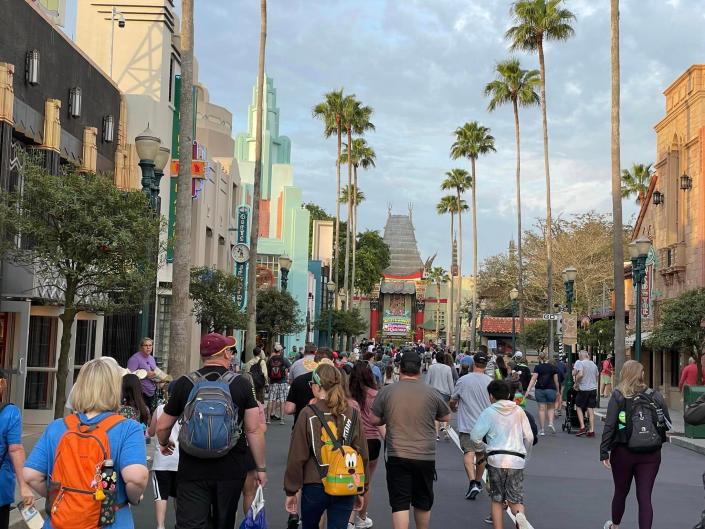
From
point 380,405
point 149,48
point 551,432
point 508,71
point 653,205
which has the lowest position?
point 551,432

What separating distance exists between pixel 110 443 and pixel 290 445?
262 centimetres

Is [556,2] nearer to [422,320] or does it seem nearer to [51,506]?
[51,506]

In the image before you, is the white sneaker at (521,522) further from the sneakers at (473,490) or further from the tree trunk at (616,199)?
the tree trunk at (616,199)

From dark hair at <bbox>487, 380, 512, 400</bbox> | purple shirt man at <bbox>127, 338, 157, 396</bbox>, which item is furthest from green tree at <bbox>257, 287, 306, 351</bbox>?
dark hair at <bbox>487, 380, 512, 400</bbox>

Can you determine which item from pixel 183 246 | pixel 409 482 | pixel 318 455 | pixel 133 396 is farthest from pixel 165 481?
pixel 183 246

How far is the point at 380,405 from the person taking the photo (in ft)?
27.8

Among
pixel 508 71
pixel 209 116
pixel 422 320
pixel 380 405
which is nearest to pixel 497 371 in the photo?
pixel 380 405

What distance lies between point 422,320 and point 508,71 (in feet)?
263

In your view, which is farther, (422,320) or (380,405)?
(422,320)

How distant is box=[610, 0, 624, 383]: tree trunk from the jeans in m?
20.3

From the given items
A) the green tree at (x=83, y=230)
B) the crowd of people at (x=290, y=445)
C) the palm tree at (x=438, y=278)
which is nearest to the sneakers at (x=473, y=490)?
the crowd of people at (x=290, y=445)

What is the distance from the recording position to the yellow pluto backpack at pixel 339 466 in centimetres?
695

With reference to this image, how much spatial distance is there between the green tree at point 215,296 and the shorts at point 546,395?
500 inches

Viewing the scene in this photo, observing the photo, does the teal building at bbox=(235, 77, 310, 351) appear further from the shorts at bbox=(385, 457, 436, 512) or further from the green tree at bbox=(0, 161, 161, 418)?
the shorts at bbox=(385, 457, 436, 512)
